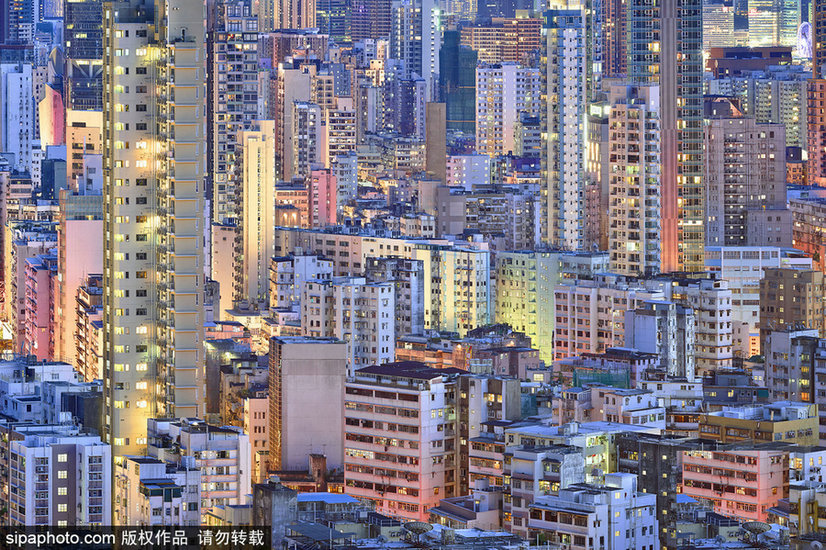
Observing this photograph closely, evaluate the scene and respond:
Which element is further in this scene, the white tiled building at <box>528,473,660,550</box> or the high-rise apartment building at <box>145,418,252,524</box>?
the high-rise apartment building at <box>145,418,252,524</box>

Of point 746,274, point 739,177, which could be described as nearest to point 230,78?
point 739,177

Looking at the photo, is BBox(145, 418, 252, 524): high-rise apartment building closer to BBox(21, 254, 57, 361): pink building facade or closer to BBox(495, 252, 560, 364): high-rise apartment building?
BBox(21, 254, 57, 361): pink building facade

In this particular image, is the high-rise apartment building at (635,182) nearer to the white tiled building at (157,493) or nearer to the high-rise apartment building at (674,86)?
the high-rise apartment building at (674,86)

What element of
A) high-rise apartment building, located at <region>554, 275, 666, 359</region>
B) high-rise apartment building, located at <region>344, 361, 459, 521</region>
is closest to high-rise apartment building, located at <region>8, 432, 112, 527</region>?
high-rise apartment building, located at <region>344, 361, 459, 521</region>

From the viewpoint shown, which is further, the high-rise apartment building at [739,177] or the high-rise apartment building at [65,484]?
the high-rise apartment building at [739,177]

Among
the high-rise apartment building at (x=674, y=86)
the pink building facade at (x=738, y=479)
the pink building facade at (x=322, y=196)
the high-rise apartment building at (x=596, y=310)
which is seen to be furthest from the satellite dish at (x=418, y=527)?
the pink building facade at (x=322, y=196)

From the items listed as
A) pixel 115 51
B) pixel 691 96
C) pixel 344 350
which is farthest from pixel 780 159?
pixel 115 51
